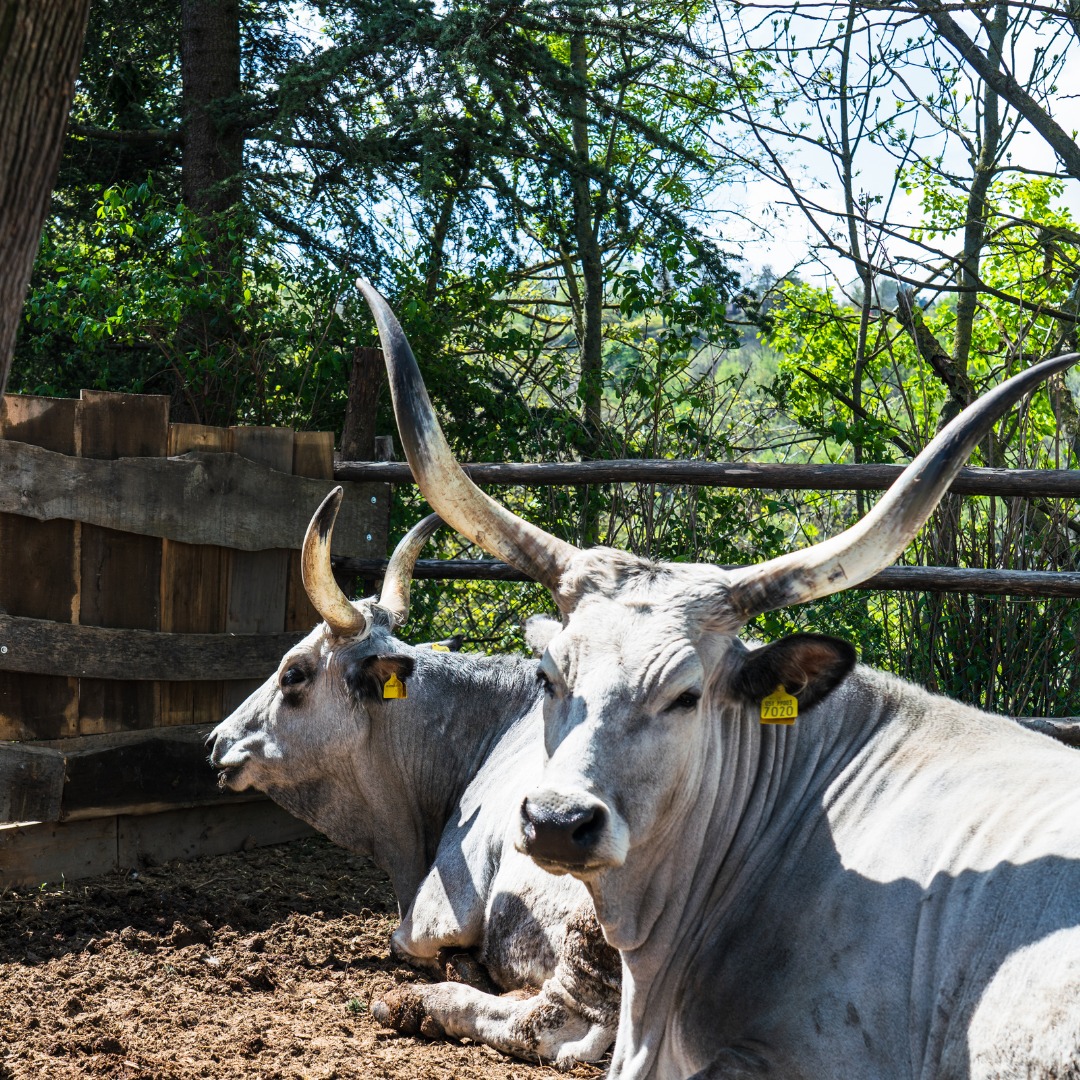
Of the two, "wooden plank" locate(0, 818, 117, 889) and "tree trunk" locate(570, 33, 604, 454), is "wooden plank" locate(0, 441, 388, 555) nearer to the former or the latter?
"wooden plank" locate(0, 818, 117, 889)

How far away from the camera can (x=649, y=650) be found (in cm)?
291

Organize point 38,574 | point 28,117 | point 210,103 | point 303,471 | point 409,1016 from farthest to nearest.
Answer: point 210,103, point 303,471, point 38,574, point 409,1016, point 28,117

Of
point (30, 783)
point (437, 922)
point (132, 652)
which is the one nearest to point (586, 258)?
point (132, 652)

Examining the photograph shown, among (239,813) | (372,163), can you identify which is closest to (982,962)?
(239,813)

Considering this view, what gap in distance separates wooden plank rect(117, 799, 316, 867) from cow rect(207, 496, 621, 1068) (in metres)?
0.93

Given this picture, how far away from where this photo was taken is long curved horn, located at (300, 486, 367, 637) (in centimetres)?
465

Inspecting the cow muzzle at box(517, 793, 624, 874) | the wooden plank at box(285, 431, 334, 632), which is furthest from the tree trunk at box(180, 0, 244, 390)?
the cow muzzle at box(517, 793, 624, 874)

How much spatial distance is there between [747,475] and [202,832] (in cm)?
307

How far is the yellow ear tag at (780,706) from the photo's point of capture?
3.04 meters

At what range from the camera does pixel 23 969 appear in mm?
4410

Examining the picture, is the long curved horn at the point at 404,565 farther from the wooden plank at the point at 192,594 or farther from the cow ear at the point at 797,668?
the cow ear at the point at 797,668

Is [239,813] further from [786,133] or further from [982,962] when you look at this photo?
[786,133]

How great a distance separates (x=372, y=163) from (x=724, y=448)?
10.9 ft

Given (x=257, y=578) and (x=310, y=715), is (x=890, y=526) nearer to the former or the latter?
(x=310, y=715)
